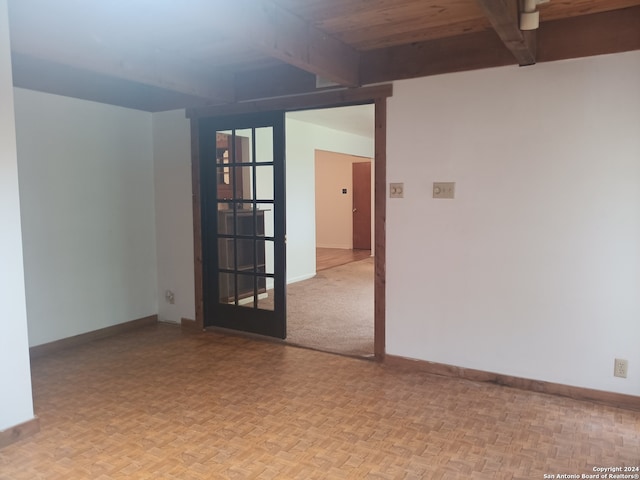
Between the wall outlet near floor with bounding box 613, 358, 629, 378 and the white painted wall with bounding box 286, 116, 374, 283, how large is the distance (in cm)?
472

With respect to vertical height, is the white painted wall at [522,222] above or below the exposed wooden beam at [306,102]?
below

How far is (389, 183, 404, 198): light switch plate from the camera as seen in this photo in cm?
368

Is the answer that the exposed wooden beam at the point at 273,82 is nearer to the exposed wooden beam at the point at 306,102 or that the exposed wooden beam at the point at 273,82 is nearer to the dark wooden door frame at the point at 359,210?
the exposed wooden beam at the point at 306,102

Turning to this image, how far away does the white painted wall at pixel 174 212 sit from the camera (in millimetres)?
4828

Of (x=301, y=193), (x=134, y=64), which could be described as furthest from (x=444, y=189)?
(x=301, y=193)

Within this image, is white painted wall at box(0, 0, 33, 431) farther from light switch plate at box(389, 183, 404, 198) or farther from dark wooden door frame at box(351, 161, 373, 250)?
dark wooden door frame at box(351, 161, 373, 250)

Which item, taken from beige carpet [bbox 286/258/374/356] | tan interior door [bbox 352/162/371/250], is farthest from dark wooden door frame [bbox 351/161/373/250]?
beige carpet [bbox 286/258/374/356]

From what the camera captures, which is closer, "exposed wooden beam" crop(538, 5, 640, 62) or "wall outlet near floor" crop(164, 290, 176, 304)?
"exposed wooden beam" crop(538, 5, 640, 62)

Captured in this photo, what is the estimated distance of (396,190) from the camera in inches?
146

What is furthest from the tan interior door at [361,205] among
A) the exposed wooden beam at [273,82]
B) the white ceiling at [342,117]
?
the exposed wooden beam at [273,82]

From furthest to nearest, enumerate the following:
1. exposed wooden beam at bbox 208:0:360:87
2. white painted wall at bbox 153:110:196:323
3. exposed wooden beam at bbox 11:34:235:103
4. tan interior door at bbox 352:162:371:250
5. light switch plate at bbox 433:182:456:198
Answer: tan interior door at bbox 352:162:371:250 < white painted wall at bbox 153:110:196:323 < light switch plate at bbox 433:182:456:198 < exposed wooden beam at bbox 11:34:235:103 < exposed wooden beam at bbox 208:0:360:87

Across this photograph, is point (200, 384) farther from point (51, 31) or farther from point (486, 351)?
point (51, 31)

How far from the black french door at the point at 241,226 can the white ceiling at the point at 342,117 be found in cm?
141

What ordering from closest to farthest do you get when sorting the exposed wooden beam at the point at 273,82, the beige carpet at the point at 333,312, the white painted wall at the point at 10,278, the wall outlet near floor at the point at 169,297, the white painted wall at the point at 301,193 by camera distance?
the white painted wall at the point at 10,278, the exposed wooden beam at the point at 273,82, the beige carpet at the point at 333,312, the wall outlet near floor at the point at 169,297, the white painted wall at the point at 301,193
